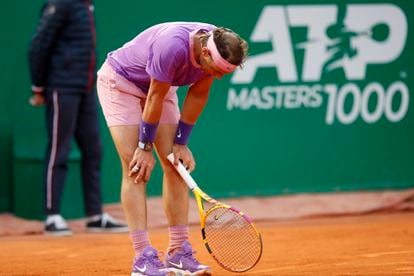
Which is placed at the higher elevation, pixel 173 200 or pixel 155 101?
pixel 155 101

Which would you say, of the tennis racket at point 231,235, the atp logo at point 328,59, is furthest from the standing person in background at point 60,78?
the tennis racket at point 231,235

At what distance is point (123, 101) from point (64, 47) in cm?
254

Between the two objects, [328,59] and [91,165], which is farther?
[328,59]

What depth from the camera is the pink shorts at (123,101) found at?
557cm

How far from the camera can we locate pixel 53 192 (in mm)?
8008

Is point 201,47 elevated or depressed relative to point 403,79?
elevated

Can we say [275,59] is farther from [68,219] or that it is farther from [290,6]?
[68,219]

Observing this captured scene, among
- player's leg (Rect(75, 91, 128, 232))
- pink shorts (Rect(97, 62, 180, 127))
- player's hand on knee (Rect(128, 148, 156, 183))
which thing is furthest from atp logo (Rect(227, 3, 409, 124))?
player's hand on knee (Rect(128, 148, 156, 183))

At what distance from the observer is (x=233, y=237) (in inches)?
210

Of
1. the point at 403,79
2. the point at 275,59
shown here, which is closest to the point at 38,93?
the point at 275,59

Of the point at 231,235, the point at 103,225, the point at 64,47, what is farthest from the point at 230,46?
the point at 103,225

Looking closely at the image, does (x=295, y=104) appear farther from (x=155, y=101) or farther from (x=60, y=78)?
(x=155, y=101)

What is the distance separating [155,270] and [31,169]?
3.23 meters

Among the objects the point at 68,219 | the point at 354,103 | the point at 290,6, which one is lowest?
the point at 68,219
